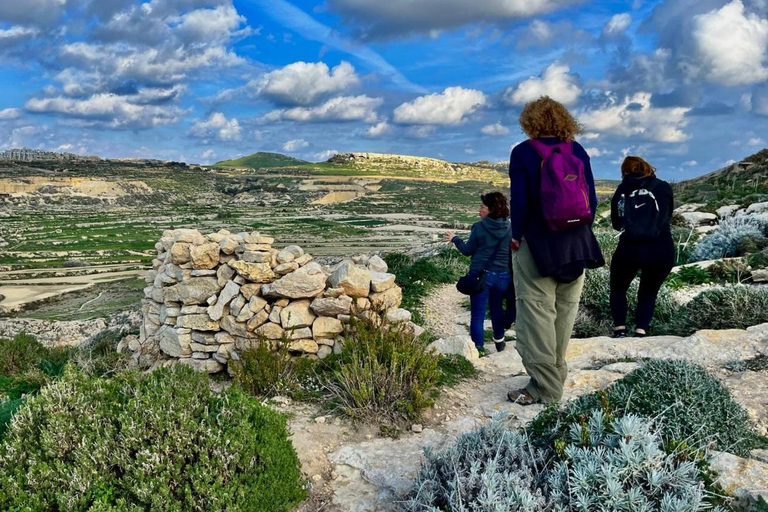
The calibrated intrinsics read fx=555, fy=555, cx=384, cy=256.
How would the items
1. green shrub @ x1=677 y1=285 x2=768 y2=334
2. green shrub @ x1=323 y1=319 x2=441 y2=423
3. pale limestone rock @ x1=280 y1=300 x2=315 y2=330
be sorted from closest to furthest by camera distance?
green shrub @ x1=323 y1=319 x2=441 y2=423
pale limestone rock @ x1=280 y1=300 x2=315 y2=330
green shrub @ x1=677 y1=285 x2=768 y2=334

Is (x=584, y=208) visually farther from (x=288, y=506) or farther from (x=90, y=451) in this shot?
(x=90, y=451)

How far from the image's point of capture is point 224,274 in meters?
6.95

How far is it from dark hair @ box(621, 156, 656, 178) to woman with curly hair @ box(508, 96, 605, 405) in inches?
85.7

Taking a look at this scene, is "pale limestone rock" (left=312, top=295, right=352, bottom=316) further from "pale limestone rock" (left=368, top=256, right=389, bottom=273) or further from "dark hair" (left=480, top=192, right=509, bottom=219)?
"dark hair" (left=480, top=192, right=509, bottom=219)

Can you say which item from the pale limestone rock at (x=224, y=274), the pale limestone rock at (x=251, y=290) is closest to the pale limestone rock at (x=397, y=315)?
the pale limestone rock at (x=251, y=290)

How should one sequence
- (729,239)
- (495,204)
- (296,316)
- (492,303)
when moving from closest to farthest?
(296,316)
(495,204)
(492,303)
(729,239)

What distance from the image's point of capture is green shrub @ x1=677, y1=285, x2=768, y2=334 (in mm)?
7039

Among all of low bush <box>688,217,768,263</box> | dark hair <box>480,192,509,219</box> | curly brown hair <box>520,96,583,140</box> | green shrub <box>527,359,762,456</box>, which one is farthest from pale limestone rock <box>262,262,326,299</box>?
low bush <box>688,217,768,263</box>

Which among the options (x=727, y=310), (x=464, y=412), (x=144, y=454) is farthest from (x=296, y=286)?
(x=727, y=310)

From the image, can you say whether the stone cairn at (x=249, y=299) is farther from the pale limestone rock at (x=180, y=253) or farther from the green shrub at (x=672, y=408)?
the green shrub at (x=672, y=408)

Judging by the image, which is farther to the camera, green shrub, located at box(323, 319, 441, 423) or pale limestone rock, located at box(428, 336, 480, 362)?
pale limestone rock, located at box(428, 336, 480, 362)

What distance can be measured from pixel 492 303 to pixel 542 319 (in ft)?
9.12

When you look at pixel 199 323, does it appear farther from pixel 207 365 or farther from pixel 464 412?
pixel 464 412

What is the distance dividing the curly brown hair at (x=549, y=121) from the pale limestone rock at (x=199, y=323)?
441 cm
